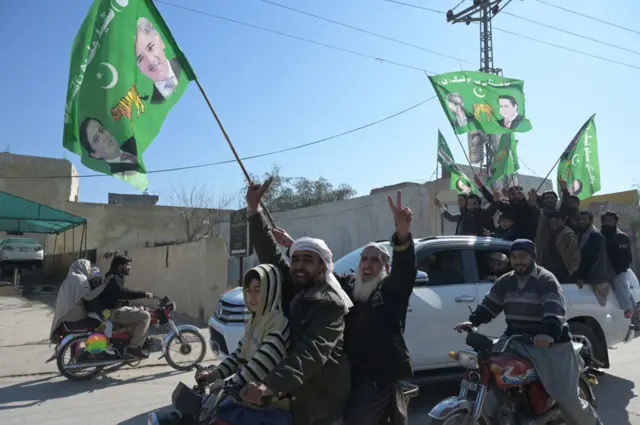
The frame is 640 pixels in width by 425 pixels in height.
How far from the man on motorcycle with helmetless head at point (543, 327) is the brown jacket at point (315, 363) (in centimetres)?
165

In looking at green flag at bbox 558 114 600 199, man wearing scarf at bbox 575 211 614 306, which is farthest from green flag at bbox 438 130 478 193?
man wearing scarf at bbox 575 211 614 306

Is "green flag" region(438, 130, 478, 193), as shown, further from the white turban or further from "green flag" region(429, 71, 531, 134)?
the white turban

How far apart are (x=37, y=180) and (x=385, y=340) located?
34.4 m

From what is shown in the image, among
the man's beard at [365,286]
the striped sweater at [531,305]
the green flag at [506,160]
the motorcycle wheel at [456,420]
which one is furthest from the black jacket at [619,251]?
the man's beard at [365,286]

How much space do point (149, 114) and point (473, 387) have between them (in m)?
4.08

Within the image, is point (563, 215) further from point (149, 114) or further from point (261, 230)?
point (149, 114)

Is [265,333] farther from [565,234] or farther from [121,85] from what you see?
[565,234]

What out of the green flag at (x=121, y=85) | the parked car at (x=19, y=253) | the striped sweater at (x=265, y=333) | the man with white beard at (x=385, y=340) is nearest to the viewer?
the striped sweater at (x=265, y=333)

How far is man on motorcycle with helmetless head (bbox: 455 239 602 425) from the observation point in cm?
385

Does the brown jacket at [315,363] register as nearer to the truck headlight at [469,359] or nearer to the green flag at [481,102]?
the truck headlight at [469,359]

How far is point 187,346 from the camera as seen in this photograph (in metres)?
7.70

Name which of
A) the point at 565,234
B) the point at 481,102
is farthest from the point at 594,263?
the point at 481,102

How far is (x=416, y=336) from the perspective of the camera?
5422 mm

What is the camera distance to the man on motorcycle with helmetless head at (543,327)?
3.85 m
